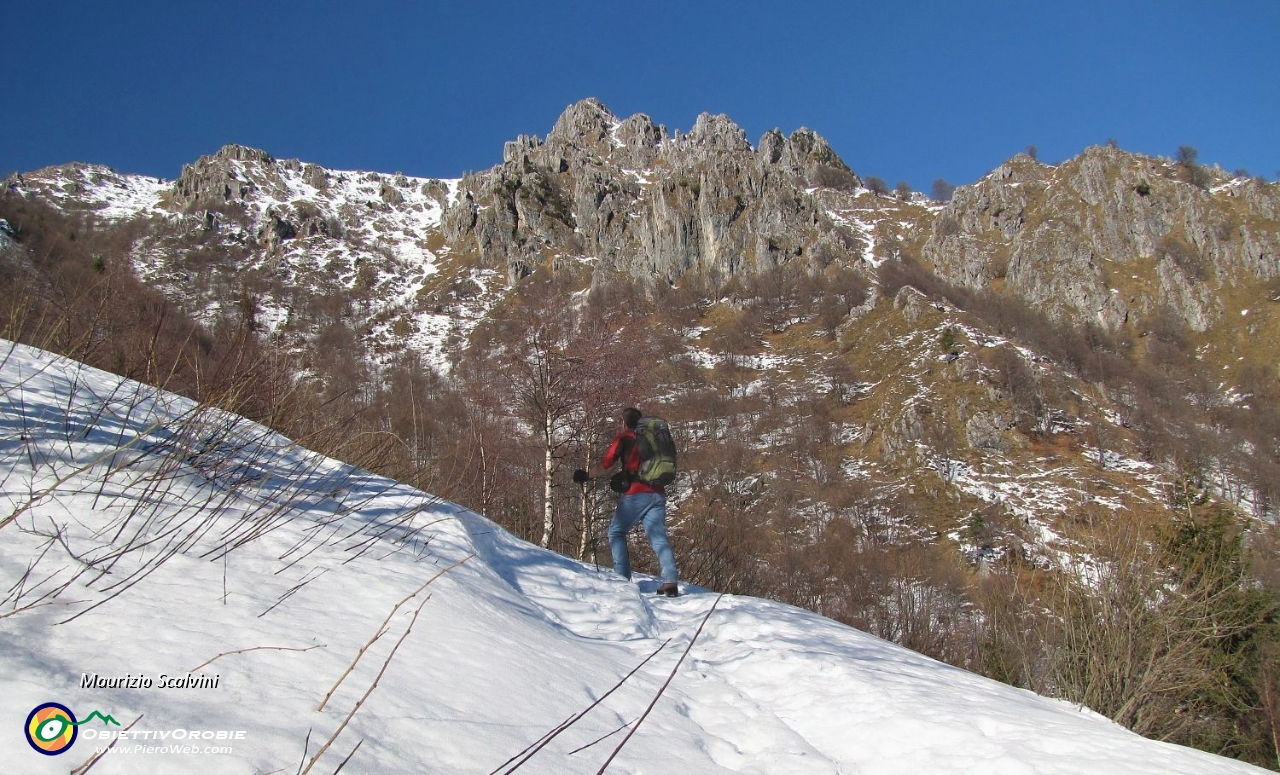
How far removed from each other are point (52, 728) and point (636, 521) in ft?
15.4

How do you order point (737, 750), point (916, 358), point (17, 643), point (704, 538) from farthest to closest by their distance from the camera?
point (916, 358)
point (704, 538)
point (737, 750)
point (17, 643)

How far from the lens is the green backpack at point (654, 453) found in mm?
5598

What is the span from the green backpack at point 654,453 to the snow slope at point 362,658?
1447 mm

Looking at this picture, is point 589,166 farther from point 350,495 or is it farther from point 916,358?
point 350,495

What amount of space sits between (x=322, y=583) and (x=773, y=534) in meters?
36.5

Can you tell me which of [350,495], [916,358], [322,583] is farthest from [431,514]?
[916,358]

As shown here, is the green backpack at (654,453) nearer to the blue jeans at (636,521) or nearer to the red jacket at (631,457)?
the red jacket at (631,457)

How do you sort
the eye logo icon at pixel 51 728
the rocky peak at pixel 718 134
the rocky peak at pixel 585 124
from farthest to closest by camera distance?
1. the rocky peak at pixel 585 124
2. the rocky peak at pixel 718 134
3. the eye logo icon at pixel 51 728

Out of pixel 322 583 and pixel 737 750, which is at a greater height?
pixel 322 583

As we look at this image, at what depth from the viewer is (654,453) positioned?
5.62 m

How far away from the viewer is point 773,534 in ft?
122

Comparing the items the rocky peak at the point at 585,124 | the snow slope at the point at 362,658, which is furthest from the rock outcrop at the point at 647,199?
the snow slope at the point at 362,658

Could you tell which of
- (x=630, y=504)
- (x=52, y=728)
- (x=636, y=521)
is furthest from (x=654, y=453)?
(x=52, y=728)

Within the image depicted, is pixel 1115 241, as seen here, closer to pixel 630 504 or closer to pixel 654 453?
pixel 654 453
